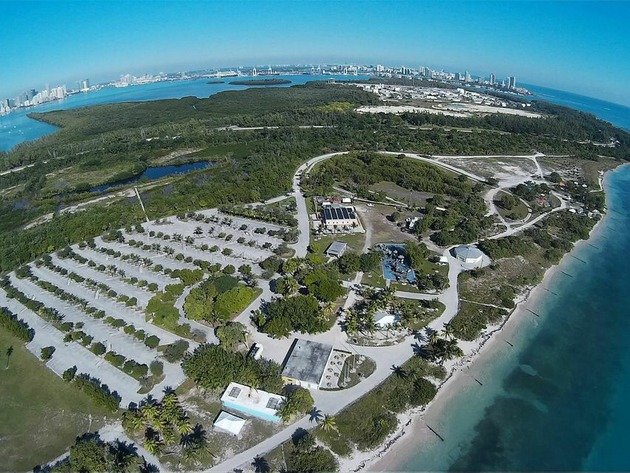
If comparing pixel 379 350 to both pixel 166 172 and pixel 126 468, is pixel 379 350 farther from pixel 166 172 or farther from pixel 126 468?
pixel 166 172

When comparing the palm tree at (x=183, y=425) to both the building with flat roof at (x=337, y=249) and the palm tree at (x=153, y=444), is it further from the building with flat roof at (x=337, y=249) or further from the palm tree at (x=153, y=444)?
the building with flat roof at (x=337, y=249)

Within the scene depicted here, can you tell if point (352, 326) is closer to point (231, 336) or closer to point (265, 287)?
point (231, 336)

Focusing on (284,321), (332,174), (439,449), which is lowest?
(439,449)

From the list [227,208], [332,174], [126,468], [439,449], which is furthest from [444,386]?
[332,174]

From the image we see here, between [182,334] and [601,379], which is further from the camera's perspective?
[182,334]

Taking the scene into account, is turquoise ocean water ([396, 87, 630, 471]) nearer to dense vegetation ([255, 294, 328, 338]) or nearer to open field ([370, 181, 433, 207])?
dense vegetation ([255, 294, 328, 338])

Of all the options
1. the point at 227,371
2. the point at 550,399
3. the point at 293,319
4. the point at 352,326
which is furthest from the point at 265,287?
the point at 550,399
